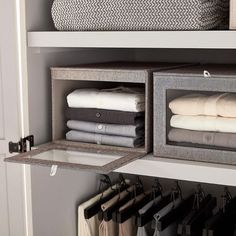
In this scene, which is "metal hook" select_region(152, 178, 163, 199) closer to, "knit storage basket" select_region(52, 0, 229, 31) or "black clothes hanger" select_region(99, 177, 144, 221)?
"black clothes hanger" select_region(99, 177, 144, 221)

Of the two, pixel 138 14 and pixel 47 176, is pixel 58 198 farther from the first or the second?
pixel 138 14

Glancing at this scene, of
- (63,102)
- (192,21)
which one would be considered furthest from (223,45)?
(63,102)

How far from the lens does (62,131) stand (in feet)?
4.40

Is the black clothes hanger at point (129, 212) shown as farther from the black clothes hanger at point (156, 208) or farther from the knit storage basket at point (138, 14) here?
the knit storage basket at point (138, 14)

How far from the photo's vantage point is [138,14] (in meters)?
1.14

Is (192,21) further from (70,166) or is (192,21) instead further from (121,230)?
(121,230)

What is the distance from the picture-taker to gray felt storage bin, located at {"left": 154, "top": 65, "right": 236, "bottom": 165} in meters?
1.09

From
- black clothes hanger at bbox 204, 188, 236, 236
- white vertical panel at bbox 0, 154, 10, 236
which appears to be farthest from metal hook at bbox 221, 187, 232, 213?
white vertical panel at bbox 0, 154, 10, 236

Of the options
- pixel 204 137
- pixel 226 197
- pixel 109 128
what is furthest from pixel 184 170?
pixel 226 197

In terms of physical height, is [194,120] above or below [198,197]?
above

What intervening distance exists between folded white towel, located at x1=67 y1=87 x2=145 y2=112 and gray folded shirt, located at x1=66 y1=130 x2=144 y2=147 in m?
0.07

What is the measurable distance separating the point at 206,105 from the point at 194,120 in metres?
0.05

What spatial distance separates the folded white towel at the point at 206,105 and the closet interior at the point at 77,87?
3 cm

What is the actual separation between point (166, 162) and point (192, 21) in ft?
1.04
